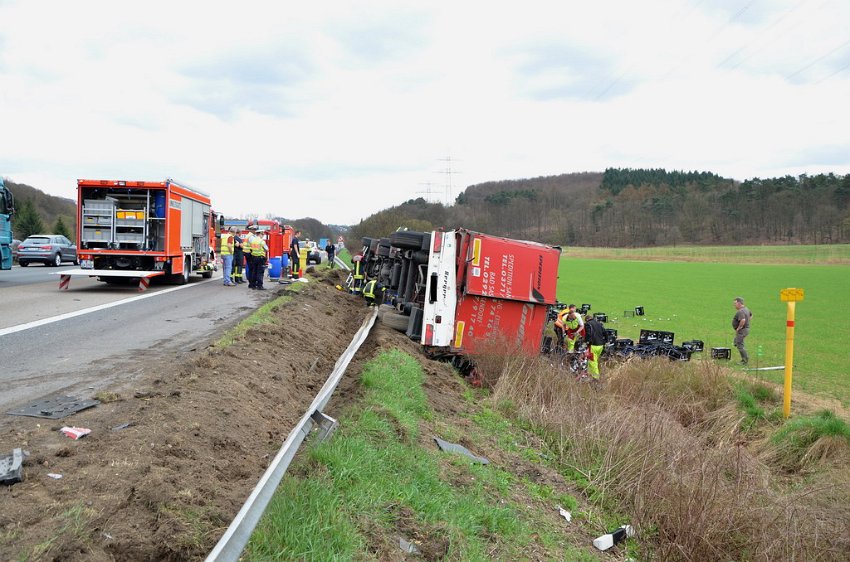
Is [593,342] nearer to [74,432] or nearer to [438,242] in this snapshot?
[438,242]

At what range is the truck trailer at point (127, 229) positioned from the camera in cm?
1633

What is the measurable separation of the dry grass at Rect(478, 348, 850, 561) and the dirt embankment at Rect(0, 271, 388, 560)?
2.84 meters

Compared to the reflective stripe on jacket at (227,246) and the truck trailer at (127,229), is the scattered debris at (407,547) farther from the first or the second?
the reflective stripe on jacket at (227,246)

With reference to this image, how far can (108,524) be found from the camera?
3.30 meters

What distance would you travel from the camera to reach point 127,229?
55.1 ft

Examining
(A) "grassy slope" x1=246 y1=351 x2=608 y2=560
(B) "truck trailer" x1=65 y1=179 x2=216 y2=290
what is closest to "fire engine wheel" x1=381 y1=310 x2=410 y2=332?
(A) "grassy slope" x1=246 y1=351 x2=608 y2=560

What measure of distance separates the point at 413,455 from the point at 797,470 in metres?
5.92

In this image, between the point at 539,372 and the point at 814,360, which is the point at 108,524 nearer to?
the point at 539,372

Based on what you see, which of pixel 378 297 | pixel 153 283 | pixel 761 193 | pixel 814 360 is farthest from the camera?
pixel 761 193

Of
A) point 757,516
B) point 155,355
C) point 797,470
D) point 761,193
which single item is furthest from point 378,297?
point 761,193

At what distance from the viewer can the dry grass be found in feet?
18.0

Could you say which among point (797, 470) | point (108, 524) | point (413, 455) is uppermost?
point (108, 524)

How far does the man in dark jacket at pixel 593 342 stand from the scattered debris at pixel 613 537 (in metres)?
5.95

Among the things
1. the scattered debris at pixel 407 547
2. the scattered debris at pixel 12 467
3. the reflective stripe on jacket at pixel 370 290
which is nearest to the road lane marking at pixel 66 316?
the reflective stripe on jacket at pixel 370 290
